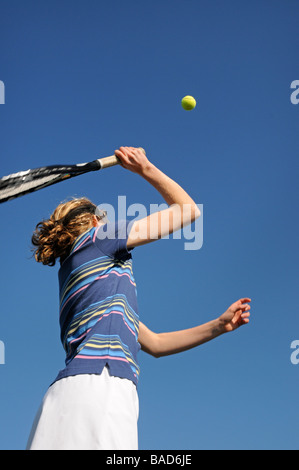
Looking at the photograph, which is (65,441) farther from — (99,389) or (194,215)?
(194,215)

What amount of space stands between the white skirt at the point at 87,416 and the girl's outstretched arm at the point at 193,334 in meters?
1.81

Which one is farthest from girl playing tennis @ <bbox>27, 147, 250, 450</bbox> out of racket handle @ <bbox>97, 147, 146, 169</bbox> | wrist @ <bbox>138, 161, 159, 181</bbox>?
racket handle @ <bbox>97, 147, 146, 169</bbox>

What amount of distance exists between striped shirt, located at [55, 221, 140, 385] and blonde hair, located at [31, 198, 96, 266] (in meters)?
0.11

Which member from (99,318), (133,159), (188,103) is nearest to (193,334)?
(99,318)

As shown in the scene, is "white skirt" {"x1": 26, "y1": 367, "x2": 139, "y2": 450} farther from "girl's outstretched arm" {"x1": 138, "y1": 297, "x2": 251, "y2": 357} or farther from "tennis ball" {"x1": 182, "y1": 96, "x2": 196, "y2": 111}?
"tennis ball" {"x1": 182, "y1": 96, "x2": 196, "y2": 111}

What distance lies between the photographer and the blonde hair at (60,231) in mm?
4320

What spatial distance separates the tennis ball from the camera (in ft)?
26.1

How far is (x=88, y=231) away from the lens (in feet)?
14.0

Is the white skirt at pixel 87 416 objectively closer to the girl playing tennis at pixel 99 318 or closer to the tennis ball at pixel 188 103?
the girl playing tennis at pixel 99 318

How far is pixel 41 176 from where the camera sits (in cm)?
519

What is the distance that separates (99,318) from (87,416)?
0.77 m

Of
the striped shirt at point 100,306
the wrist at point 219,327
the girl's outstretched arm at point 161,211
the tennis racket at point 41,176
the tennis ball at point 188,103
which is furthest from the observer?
the tennis ball at point 188,103

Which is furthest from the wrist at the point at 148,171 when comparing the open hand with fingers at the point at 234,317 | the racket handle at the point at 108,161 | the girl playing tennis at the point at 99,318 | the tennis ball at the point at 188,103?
the tennis ball at the point at 188,103
